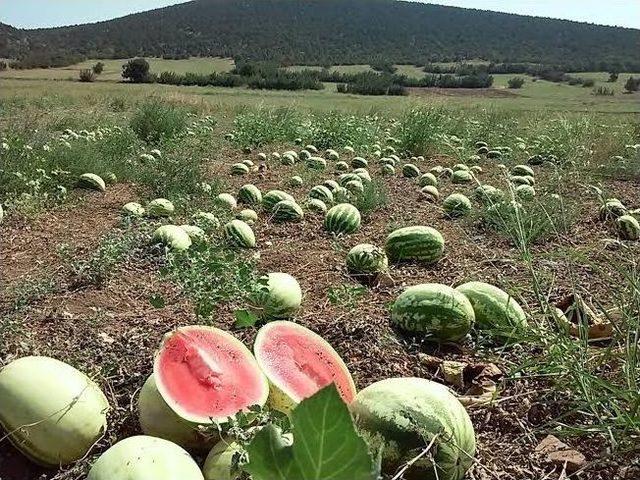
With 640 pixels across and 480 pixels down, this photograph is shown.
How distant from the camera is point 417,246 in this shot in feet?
15.1

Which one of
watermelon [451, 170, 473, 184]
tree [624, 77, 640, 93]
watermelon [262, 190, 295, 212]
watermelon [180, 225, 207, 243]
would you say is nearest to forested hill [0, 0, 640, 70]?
tree [624, 77, 640, 93]

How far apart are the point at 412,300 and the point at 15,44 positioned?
237 feet

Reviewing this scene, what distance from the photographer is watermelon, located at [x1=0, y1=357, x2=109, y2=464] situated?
2.19 metres

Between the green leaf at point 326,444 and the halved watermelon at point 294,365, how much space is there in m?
1.56

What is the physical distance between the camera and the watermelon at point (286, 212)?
5.96m

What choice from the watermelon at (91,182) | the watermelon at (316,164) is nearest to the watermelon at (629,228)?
the watermelon at (316,164)

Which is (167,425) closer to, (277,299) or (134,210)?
(277,299)

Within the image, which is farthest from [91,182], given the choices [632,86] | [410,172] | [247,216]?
[632,86]

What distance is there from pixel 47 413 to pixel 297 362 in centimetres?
89

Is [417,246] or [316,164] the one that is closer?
[417,246]

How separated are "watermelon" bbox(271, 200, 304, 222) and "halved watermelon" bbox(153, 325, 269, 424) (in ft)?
11.8

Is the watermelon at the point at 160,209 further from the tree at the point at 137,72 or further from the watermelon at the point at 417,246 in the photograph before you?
the tree at the point at 137,72

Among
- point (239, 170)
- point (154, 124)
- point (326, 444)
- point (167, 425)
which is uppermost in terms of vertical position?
point (326, 444)

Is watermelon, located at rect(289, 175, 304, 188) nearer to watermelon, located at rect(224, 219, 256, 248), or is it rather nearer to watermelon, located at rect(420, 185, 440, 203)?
watermelon, located at rect(420, 185, 440, 203)
